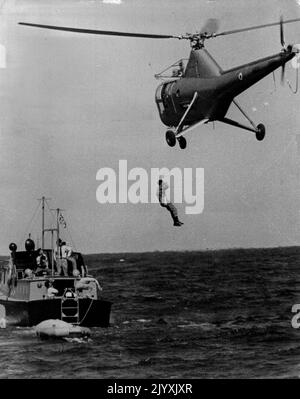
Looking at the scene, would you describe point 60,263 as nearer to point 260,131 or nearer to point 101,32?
point 260,131

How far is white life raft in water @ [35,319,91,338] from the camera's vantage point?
23.2 m

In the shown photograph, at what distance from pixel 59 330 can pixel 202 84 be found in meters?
7.16

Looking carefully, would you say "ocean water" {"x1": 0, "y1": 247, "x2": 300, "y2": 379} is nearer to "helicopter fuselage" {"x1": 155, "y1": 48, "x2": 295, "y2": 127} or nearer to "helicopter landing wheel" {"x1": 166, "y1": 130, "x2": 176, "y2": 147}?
"helicopter landing wheel" {"x1": 166, "y1": 130, "x2": 176, "y2": 147}

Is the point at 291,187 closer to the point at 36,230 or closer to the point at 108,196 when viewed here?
the point at 108,196

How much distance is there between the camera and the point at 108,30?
66.2 ft

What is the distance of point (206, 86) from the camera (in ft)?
66.7

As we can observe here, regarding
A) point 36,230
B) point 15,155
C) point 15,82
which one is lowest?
point 36,230

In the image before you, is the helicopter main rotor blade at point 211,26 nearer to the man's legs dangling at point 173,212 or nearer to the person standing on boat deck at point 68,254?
the man's legs dangling at point 173,212

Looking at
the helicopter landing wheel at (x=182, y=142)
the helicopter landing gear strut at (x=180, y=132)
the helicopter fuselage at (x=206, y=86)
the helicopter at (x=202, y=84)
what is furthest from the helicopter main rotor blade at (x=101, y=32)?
the helicopter landing wheel at (x=182, y=142)

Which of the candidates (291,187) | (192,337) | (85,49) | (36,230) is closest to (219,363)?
(192,337)

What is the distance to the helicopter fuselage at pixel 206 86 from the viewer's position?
19625 millimetres

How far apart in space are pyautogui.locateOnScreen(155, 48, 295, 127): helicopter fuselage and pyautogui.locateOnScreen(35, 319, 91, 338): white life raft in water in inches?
228

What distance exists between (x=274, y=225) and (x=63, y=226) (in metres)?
4.77

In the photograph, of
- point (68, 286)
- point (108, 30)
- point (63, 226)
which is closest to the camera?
point (108, 30)
